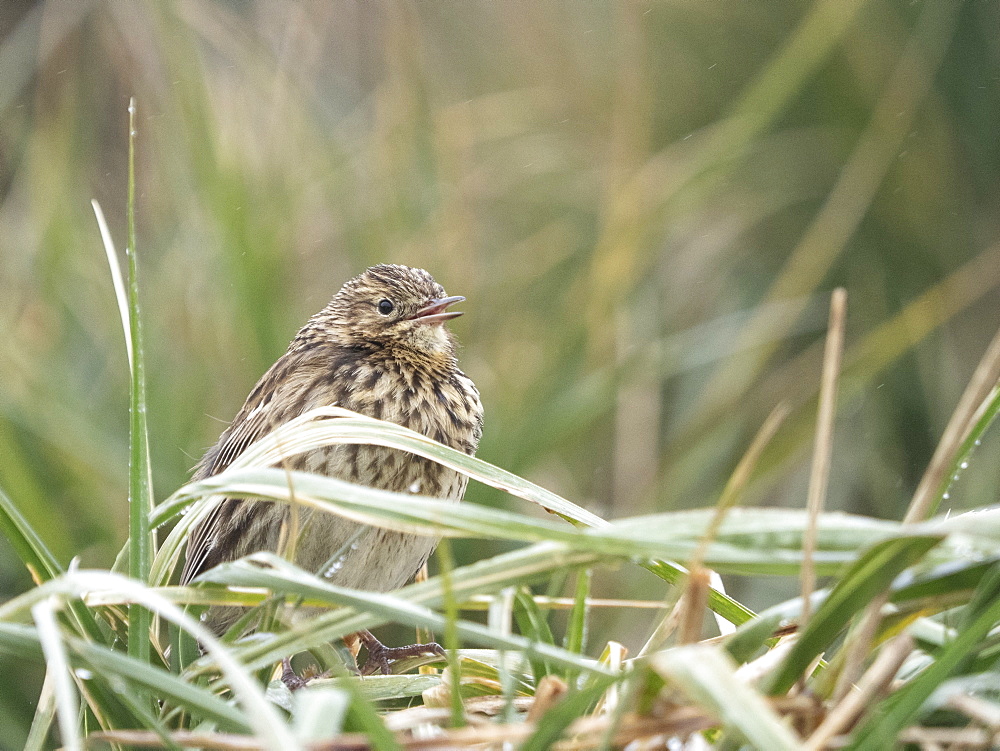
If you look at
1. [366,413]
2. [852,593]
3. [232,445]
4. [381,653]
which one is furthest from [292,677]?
[852,593]

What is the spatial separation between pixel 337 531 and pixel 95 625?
1.17 metres

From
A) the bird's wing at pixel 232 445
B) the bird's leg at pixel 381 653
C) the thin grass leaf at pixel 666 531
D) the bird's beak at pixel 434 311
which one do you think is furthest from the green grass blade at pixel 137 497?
the bird's beak at pixel 434 311

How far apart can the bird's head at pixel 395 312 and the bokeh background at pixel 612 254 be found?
2.47ft

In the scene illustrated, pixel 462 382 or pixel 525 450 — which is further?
pixel 525 450

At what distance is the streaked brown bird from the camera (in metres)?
2.92

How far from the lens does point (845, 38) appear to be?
5156mm

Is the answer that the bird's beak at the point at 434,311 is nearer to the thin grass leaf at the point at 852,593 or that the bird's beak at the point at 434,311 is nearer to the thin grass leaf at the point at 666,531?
the thin grass leaf at the point at 666,531

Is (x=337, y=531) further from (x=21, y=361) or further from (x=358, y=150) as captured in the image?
(x=358, y=150)

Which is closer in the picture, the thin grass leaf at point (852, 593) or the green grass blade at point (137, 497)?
the thin grass leaf at point (852, 593)

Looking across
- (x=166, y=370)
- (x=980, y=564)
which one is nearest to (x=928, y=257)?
(x=166, y=370)

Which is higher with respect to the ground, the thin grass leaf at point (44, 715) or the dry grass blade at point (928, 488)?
the dry grass blade at point (928, 488)

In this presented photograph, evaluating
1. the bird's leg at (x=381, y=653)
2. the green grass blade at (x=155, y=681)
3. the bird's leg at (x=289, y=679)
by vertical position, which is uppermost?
the green grass blade at (x=155, y=681)

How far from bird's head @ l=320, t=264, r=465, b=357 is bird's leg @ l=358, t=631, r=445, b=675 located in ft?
2.72

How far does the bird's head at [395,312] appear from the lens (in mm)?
3461
